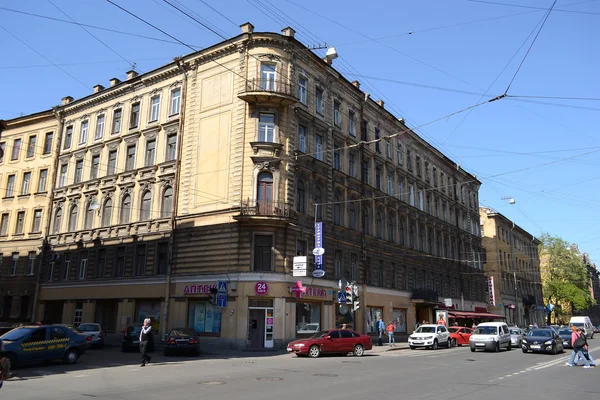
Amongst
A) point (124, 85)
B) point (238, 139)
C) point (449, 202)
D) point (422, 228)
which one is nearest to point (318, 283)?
point (238, 139)

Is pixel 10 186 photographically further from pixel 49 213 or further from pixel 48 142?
pixel 49 213

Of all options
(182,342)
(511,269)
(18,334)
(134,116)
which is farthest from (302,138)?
(511,269)

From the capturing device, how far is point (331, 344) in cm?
2411

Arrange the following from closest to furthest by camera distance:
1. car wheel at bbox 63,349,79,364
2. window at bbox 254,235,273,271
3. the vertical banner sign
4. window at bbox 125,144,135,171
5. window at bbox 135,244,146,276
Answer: car wheel at bbox 63,349,79,364, window at bbox 254,235,273,271, window at bbox 135,244,146,276, window at bbox 125,144,135,171, the vertical banner sign

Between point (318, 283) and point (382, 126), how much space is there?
18.3 m

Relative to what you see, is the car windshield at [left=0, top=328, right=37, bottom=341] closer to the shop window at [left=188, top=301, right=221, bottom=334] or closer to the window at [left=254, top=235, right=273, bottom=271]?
the shop window at [left=188, top=301, right=221, bottom=334]

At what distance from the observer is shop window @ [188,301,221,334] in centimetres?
2989

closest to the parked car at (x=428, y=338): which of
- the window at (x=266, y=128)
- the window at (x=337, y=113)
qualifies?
the window at (x=266, y=128)

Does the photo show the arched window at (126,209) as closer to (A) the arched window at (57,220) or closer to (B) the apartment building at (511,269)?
(A) the arched window at (57,220)

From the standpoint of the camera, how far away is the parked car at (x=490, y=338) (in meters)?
28.2

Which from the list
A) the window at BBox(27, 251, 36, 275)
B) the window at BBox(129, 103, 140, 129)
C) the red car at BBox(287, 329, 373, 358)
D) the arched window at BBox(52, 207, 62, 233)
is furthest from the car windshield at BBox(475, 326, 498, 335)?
the window at BBox(27, 251, 36, 275)

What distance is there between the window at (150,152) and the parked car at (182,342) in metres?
15.1

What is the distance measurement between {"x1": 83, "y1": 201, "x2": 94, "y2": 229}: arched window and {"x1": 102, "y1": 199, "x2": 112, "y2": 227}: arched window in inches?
53.9

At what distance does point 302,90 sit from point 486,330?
19.4 meters
